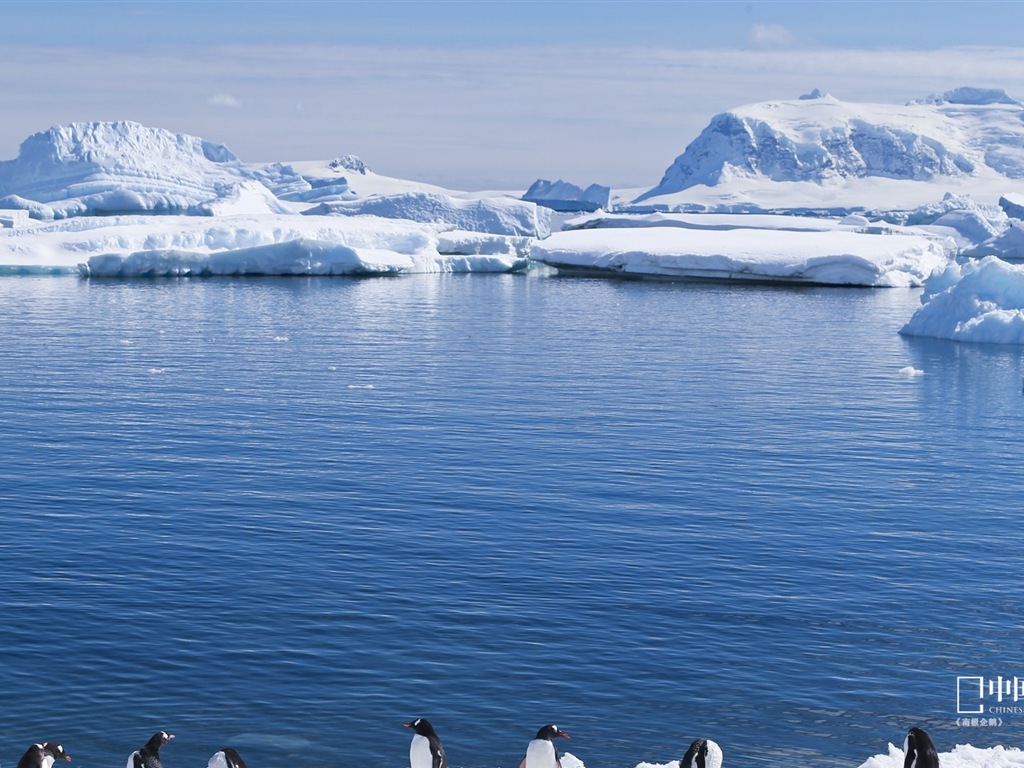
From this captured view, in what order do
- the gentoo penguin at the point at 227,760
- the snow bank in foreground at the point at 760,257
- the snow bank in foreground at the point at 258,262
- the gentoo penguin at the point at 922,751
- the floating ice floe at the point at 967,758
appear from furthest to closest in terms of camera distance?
the snow bank in foreground at the point at 760,257
the snow bank in foreground at the point at 258,262
the floating ice floe at the point at 967,758
the gentoo penguin at the point at 922,751
the gentoo penguin at the point at 227,760

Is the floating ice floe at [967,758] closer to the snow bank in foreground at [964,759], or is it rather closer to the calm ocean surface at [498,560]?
the snow bank in foreground at [964,759]

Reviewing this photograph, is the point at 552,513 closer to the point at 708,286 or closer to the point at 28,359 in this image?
the point at 28,359

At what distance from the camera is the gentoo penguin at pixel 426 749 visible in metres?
9.77

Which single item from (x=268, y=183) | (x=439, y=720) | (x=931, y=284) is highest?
(x=268, y=183)

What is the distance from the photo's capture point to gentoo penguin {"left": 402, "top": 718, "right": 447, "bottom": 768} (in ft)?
32.0

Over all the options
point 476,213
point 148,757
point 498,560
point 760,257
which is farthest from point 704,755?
point 476,213

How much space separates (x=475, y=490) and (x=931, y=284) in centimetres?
3730

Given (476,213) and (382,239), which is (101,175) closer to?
(476,213)

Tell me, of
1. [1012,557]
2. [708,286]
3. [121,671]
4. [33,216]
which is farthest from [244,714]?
[33,216]

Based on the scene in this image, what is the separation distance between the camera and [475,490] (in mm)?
20234

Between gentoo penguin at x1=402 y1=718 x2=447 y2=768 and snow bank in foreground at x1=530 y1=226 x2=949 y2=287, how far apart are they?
212ft

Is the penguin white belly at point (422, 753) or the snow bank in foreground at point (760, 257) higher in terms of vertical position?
the snow bank in foreground at point (760, 257)

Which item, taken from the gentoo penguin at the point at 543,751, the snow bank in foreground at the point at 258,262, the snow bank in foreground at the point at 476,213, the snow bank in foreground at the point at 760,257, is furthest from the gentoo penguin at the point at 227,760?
the snow bank in foreground at the point at 476,213

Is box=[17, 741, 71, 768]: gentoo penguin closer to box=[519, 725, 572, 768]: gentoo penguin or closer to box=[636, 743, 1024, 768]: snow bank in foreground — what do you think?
box=[519, 725, 572, 768]: gentoo penguin
